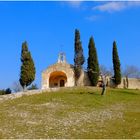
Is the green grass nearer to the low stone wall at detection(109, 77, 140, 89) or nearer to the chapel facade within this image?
the chapel facade

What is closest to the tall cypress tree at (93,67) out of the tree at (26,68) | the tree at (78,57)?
the tree at (78,57)

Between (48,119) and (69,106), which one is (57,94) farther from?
(48,119)

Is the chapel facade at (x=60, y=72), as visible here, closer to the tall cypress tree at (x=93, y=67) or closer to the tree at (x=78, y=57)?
the tree at (x=78, y=57)

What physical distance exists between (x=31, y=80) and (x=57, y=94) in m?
9.81

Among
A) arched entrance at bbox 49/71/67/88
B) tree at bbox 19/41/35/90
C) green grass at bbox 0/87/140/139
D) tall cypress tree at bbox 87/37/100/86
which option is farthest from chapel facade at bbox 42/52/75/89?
green grass at bbox 0/87/140/139

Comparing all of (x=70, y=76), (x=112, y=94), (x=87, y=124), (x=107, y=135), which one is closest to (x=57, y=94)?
(x=112, y=94)

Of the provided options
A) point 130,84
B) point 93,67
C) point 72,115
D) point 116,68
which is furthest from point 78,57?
point 72,115

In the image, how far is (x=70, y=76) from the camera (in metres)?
64.9

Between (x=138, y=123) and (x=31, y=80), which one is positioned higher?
(x=31, y=80)

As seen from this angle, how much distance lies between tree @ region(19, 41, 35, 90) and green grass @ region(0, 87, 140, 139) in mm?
6431

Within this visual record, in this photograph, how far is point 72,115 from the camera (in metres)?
35.4

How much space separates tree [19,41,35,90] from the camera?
57.8 meters

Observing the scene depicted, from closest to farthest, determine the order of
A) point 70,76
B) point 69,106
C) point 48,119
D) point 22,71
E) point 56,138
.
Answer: point 56,138, point 48,119, point 69,106, point 22,71, point 70,76

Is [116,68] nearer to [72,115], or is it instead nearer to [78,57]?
[78,57]
